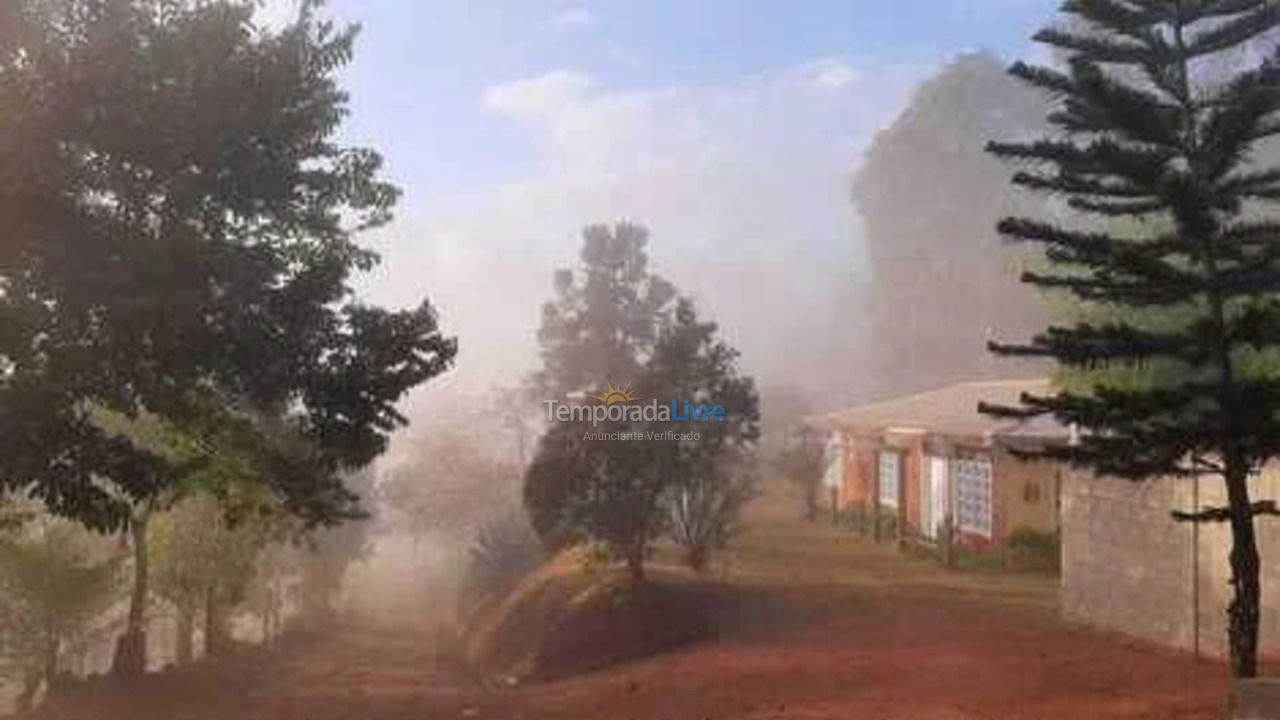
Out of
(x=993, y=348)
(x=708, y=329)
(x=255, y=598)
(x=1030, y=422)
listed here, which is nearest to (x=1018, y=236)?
(x=993, y=348)

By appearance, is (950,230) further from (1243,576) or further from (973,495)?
(1243,576)

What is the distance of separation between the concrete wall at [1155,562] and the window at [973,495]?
35.1ft

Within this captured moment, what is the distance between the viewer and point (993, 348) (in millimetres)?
14031

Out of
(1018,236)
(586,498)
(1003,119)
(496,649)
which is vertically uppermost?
(1003,119)

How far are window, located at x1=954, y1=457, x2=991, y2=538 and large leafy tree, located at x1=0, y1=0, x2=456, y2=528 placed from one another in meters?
22.3

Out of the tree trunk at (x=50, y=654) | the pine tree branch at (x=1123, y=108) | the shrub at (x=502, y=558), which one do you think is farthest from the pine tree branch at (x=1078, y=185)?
the shrub at (x=502, y=558)

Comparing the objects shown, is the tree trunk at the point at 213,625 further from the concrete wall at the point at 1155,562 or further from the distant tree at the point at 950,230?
the distant tree at the point at 950,230

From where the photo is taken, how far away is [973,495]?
1384 inches

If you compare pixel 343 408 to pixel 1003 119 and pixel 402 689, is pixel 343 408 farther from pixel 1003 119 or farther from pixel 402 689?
pixel 1003 119

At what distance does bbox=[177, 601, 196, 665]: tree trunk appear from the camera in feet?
96.6

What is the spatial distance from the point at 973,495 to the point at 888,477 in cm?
807

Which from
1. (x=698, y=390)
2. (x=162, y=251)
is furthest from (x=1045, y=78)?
(x=698, y=390)

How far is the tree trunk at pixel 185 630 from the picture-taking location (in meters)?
29.4

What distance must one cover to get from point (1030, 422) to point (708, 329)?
31.2 ft
